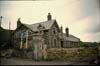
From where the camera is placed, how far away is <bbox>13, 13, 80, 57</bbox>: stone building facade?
5.15m

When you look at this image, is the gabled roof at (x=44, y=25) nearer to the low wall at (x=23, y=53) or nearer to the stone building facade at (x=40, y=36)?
the stone building facade at (x=40, y=36)

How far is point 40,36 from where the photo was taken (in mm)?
5137

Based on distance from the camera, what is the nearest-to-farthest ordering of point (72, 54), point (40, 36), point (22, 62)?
point (22, 62)
point (40, 36)
point (72, 54)

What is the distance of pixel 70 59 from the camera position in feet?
17.1

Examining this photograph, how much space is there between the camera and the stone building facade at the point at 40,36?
5148 millimetres

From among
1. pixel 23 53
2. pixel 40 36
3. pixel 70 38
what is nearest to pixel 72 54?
pixel 70 38

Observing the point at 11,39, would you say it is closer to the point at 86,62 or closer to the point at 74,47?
the point at 74,47

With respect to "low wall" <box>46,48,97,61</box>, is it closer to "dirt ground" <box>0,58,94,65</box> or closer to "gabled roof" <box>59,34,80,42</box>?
"dirt ground" <box>0,58,94,65</box>

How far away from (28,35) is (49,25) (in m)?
0.70

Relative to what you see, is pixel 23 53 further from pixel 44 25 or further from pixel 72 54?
pixel 72 54

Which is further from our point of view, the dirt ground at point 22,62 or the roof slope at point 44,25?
the roof slope at point 44,25

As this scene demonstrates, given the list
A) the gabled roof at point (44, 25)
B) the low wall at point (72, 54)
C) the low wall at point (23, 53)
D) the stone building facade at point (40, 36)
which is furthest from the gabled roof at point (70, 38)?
the low wall at point (23, 53)

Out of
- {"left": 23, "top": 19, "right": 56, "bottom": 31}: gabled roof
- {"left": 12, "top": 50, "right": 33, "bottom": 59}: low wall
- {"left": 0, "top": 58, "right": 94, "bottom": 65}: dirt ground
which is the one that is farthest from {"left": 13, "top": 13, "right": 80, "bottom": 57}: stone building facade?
{"left": 0, "top": 58, "right": 94, "bottom": 65}: dirt ground

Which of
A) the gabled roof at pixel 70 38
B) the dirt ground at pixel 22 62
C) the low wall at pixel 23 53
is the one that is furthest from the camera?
the gabled roof at pixel 70 38
